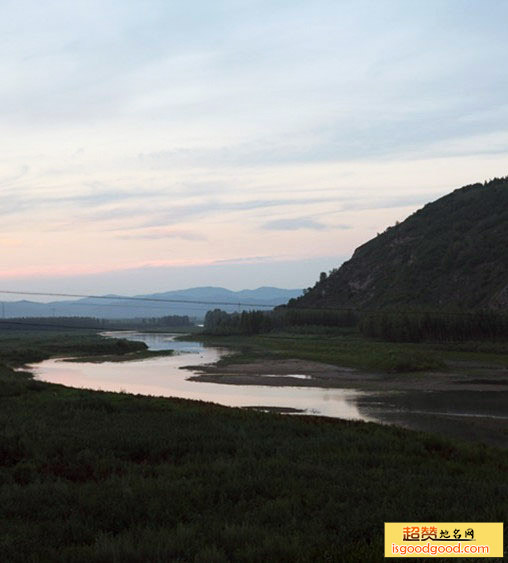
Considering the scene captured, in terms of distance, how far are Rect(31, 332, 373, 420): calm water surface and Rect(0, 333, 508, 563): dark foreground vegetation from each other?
17.2 metres

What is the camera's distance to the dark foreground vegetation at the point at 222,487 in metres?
11.5

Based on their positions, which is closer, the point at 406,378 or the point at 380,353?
the point at 406,378

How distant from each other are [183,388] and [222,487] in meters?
44.6

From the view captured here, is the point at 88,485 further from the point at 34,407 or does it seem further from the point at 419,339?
the point at 419,339

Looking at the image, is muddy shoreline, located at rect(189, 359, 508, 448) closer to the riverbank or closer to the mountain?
the riverbank

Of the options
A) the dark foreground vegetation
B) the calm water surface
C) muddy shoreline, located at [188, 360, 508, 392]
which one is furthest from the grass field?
the dark foreground vegetation

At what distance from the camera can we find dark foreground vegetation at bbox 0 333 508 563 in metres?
11.5

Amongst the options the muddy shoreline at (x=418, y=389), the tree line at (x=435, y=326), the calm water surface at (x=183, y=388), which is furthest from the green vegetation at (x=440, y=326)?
the calm water surface at (x=183, y=388)

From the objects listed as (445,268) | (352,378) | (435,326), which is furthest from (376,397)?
(445,268)

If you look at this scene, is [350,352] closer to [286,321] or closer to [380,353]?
[380,353]

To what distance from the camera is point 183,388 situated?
59719 millimetres

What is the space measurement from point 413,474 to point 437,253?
16064cm

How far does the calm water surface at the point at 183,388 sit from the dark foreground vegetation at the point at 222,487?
1722cm

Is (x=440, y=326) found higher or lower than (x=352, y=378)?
A: higher
